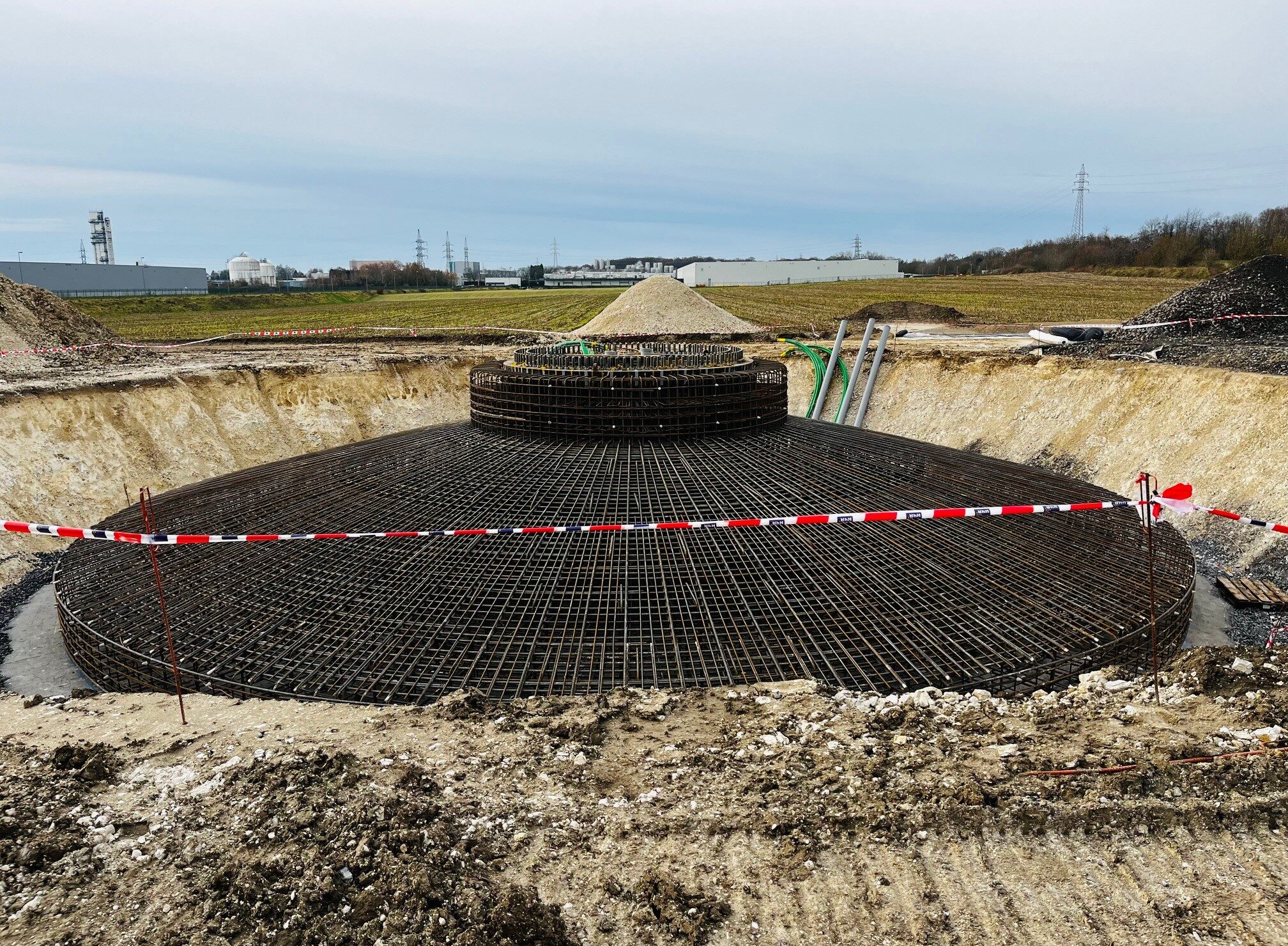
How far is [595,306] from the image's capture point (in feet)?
275

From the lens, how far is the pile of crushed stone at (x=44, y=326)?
3184 centimetres

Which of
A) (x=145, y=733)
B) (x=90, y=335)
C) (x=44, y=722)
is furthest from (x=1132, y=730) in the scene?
(x=90, y=335)

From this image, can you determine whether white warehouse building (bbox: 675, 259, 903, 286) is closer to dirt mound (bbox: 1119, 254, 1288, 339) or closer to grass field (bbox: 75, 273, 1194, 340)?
grass field (bbox: 75, 273, 1194, 340)

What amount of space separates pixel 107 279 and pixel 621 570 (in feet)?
382

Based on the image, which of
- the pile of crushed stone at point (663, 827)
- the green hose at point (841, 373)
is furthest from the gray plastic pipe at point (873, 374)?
the pile of crushed stone at point (663, 827)

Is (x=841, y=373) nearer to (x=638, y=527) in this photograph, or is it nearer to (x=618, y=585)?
(x=638, y=527)

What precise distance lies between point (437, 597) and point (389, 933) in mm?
5273

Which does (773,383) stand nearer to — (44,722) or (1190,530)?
(44,722)

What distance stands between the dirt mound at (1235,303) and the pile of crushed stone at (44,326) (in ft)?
153

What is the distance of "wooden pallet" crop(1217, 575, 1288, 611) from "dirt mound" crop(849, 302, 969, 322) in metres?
40.6

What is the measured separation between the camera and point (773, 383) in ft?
48.0

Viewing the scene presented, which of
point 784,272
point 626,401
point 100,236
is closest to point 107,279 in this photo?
point 100,236

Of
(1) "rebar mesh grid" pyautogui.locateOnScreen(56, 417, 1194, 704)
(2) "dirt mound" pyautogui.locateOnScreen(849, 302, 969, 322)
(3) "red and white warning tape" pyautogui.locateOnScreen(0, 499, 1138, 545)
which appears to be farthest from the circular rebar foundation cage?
(2) "dirt mound" pyautogui.locateOnScreen(849, 302, 969, 322)

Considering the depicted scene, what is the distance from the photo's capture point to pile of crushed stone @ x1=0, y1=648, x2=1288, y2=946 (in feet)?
16.3
